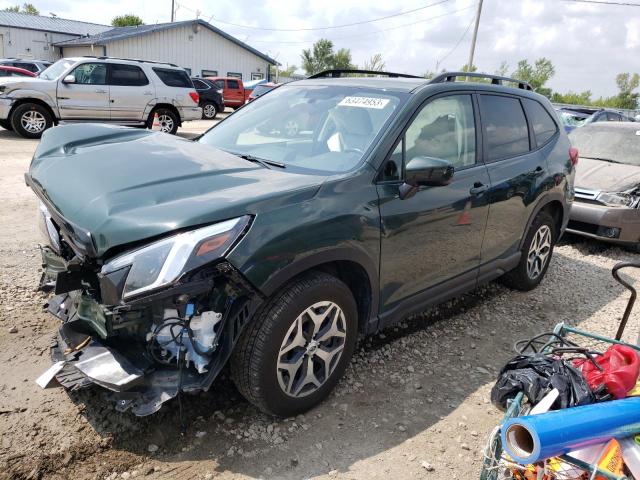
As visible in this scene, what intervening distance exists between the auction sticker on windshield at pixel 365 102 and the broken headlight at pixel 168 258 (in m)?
1.52

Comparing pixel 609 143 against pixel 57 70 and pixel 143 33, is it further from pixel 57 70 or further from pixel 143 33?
pixel 143 33

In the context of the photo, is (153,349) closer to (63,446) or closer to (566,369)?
(63,446)

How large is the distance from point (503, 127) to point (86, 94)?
1130 cm

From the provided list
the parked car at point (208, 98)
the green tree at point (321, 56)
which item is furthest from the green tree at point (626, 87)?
the parked car at point (208, 98)

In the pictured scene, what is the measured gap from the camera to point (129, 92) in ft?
42.7

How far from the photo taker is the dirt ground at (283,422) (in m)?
2.50

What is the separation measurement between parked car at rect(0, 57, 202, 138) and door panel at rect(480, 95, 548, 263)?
11131 millimetres

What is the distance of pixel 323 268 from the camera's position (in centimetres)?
282

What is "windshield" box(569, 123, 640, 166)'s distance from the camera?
730cm

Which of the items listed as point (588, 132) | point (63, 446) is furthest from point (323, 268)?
point (588, 132)

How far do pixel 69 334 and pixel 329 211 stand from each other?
144cm

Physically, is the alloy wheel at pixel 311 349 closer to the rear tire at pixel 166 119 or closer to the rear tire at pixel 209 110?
the rear tire at pixel 166 119

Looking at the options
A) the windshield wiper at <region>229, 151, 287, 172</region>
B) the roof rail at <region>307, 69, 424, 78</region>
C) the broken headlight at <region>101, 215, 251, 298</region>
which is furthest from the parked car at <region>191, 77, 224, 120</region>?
the broken headlight at <region>101, 215, 251, 298</region>

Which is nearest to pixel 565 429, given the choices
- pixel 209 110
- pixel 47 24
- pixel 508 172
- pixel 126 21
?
pixel 508 172
